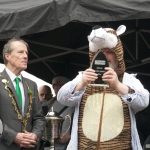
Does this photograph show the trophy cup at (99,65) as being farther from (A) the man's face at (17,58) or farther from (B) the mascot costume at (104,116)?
(A) the man's face at (17,58)

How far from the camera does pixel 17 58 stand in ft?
13.3

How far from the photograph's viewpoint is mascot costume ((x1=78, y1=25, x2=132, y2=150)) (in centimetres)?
353

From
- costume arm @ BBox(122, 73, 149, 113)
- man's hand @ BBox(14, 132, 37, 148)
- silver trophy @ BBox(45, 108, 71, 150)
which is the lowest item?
man's hand @ BBox(14, 132, 37, 148)

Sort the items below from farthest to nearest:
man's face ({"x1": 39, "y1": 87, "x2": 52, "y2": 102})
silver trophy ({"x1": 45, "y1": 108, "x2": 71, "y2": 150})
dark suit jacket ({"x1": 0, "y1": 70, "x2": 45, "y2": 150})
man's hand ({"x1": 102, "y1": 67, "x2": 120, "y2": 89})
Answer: man's face ({"x1": 39, "y1": 87, "x2": 52, "y2": 102})
silver trophy ({"x1": 45, "y1": 108, "x2": 71, "y2": 150})
dark suit jacket ({"x1": 0, "y1": 70, "x2": 45, "y2": 150})
man's hand ({"x1": 102, "y1": 67, "x2": 120, "y2": 89})

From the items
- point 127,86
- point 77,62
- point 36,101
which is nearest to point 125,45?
Result: point 77,62

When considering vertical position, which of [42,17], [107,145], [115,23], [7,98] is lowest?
[107,145]

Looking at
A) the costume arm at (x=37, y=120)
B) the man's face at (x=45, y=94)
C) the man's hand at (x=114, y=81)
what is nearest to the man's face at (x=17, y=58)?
the costume arm at (x=37, y=120)

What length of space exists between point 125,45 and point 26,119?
331 cm

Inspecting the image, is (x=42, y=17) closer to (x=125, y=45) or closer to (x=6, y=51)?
(x=6, y=51)

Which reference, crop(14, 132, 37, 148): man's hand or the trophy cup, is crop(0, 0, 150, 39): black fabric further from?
crop(14, 132, 37, 148): man's hand

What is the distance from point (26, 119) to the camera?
3959 mm

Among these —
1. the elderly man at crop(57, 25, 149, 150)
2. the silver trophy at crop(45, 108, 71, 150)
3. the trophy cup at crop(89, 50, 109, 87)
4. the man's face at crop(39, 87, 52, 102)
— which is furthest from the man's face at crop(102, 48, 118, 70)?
the man's face at crop(39, 87, 52, 102)

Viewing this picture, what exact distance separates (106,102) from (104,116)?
0.35ft

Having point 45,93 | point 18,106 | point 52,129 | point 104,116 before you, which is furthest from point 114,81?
point 45,93
